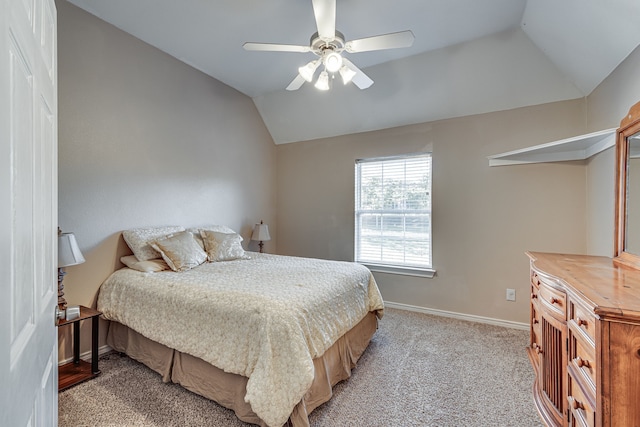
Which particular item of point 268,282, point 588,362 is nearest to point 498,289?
point 588,362

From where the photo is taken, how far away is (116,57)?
8.46ft

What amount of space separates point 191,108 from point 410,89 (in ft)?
8.22

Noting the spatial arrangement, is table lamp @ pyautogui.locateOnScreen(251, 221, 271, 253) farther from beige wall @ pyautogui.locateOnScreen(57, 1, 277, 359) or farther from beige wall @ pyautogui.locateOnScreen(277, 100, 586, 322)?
beige wall @ pyautogui.locateOnScreen(277, 100, 586, 322)

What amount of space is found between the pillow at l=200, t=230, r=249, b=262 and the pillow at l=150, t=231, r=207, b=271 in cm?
14

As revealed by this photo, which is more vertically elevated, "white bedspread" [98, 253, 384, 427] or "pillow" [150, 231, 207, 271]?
"pillow" [150, 231, 207, 271]

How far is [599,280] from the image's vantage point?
1346 millimetres

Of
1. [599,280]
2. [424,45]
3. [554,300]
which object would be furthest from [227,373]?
[424,45]

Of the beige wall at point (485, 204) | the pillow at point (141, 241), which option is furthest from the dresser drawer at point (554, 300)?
the pillow at point (141, 241)

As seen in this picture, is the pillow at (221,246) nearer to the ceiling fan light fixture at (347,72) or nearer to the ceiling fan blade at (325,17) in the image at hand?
the ceiling fan light fixture at (347,72)

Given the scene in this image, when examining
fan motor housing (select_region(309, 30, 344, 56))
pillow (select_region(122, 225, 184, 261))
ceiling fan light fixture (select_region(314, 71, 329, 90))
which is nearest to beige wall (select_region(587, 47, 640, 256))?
fan motor housing (select_region(309, 30, 344, 56))

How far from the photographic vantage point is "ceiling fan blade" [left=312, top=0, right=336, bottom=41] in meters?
1.62

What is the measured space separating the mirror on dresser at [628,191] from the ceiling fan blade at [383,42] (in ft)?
4.75

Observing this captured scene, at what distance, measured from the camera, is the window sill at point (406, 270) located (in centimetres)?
341

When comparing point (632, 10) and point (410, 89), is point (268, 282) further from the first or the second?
point (632, 10)
